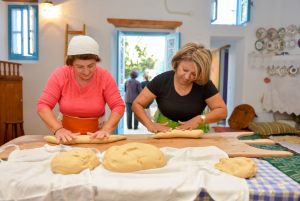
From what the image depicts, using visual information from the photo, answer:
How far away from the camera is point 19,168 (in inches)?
39.0

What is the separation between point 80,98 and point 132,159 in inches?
28.7

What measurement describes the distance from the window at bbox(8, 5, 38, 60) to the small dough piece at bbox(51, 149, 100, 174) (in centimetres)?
421

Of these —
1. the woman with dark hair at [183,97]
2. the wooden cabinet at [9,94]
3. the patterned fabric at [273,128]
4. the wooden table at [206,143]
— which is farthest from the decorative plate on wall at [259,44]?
the wooden cabinet at [9,94]

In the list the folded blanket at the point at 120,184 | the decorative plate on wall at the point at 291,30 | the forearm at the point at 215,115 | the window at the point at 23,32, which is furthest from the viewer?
the decorative plate on wall at the point at 291,30

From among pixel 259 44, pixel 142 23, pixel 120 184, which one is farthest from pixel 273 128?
pixel 120 184

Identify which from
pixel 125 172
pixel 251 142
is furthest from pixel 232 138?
pixel 125 172

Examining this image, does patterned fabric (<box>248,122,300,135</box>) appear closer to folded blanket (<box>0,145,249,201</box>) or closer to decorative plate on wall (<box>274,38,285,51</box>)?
decorative plate on wall (<box>274,38,285,51</box>)

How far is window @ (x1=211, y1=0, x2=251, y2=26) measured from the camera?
5.11 meters

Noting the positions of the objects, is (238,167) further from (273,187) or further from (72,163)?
(72,163)

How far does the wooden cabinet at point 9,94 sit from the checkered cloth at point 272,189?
11.8 ft

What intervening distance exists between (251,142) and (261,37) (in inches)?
166

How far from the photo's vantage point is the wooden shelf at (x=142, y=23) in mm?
4730

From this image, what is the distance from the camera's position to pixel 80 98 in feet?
5.27

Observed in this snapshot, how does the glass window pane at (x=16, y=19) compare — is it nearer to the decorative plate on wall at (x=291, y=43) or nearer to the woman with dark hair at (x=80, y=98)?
the woman with dark hair at (x=80, y=98)
